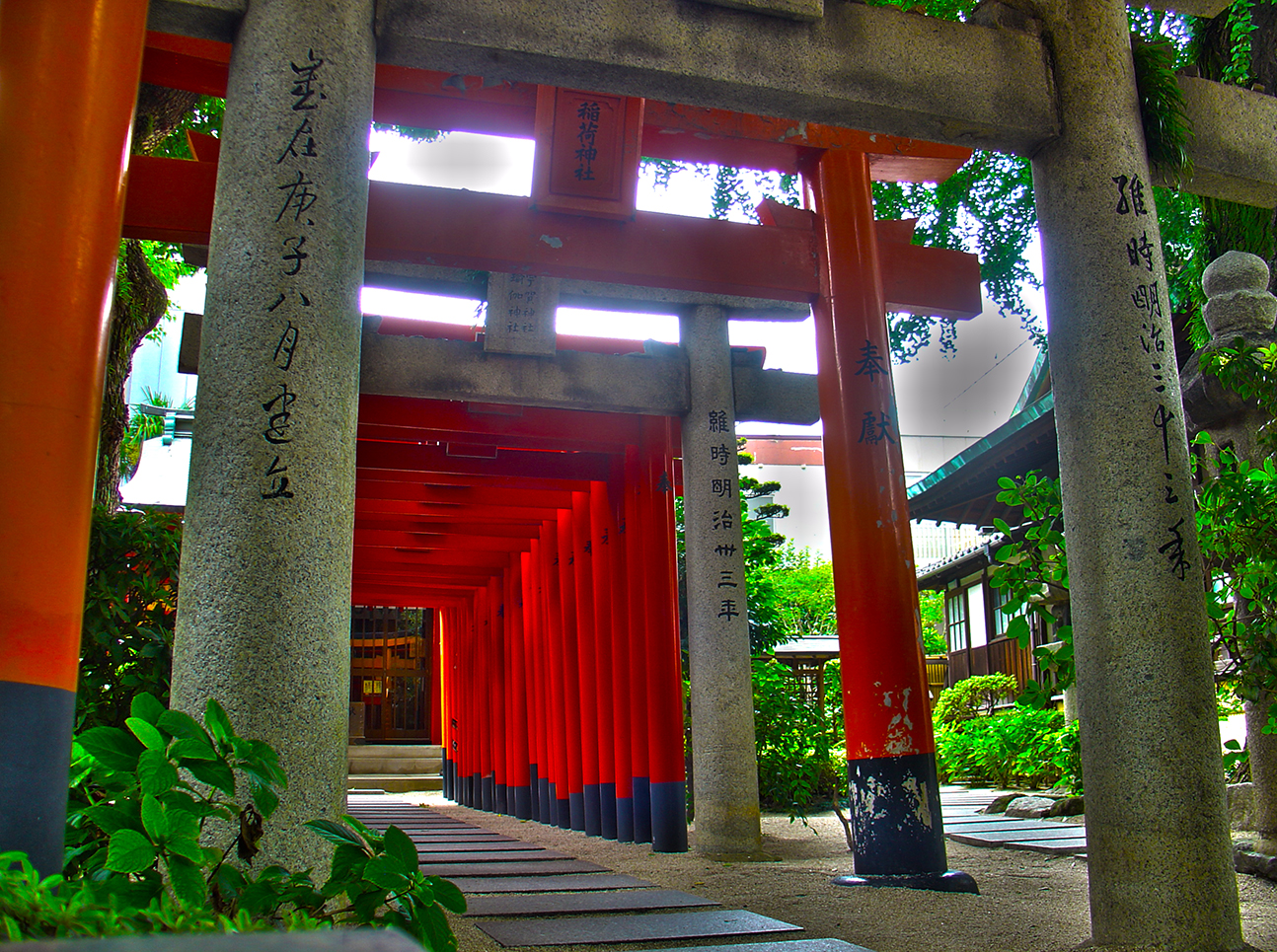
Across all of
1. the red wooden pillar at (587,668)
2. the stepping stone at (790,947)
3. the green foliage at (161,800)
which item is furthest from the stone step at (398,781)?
the green foliage at (161,800)

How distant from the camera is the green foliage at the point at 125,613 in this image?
168 inches

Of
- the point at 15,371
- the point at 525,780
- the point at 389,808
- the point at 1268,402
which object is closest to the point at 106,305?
the point at 15,371

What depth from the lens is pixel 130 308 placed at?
7969mm

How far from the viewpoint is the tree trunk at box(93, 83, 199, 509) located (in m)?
7.49

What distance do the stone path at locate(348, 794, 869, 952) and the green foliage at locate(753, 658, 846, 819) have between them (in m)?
2.18

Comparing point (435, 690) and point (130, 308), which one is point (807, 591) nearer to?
point (435, 690)

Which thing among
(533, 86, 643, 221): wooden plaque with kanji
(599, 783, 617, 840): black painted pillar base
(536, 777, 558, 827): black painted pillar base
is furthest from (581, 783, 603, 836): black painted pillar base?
(533, 86, 643, 221): wooden plaque with kanji

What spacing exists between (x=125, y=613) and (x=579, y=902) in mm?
2556

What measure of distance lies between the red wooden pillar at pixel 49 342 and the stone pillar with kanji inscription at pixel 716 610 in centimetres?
534

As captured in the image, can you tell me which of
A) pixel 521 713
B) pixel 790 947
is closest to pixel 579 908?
pixel 790 947

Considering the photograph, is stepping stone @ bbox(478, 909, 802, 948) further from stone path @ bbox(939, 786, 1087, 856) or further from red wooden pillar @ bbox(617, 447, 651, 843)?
red wooden pillar @ bbox(617, 447, 651, 843)

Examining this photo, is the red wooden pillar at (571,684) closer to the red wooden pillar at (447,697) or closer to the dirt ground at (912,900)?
the dirt ground at (912,900)

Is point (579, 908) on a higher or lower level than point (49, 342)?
lower

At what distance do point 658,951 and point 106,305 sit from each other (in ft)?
9.58
